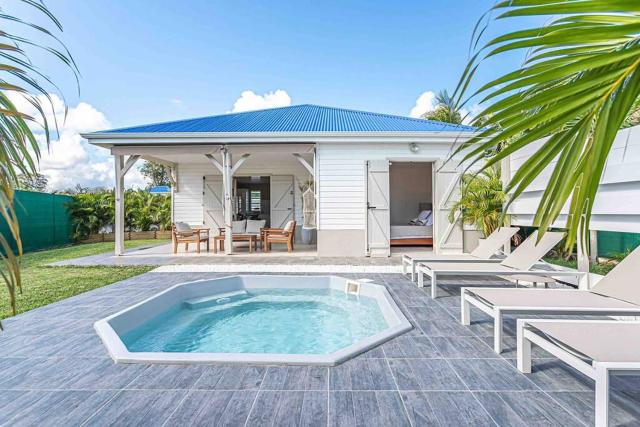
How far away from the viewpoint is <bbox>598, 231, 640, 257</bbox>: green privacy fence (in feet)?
21.2

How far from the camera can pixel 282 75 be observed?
48.5 ft

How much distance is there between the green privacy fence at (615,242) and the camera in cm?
646

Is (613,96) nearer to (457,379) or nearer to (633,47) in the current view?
(633,47)

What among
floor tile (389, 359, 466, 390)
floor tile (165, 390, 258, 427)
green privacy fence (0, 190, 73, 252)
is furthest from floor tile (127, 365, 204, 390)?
green privacy fence (0, 190, 73, 252)

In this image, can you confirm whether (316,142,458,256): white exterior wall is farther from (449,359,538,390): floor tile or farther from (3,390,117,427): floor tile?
(3,390,117,427): floor tile

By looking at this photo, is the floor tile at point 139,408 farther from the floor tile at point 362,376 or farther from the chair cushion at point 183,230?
the chair cushion at point 183,230

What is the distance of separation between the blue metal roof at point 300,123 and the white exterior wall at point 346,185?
57 cm

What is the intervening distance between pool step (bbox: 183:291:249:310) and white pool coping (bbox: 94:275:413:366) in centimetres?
10

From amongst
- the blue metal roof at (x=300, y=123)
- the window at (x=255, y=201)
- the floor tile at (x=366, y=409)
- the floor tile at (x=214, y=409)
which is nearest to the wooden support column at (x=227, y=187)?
the blue metal roof at (x=300, y=123)

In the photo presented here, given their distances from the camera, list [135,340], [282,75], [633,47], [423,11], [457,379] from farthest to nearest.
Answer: [282,75]
[423,11]
[135,340]
[457,379]
[633,47]

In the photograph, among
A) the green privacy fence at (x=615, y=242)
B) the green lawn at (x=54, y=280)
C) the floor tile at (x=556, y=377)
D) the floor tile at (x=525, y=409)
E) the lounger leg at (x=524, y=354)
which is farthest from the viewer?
the green privacy fence at (x=615, y=242)

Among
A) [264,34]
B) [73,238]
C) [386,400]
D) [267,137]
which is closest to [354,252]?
[267,137]

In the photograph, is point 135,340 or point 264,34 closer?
point 135,340

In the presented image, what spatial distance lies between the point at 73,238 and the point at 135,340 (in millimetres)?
9838
